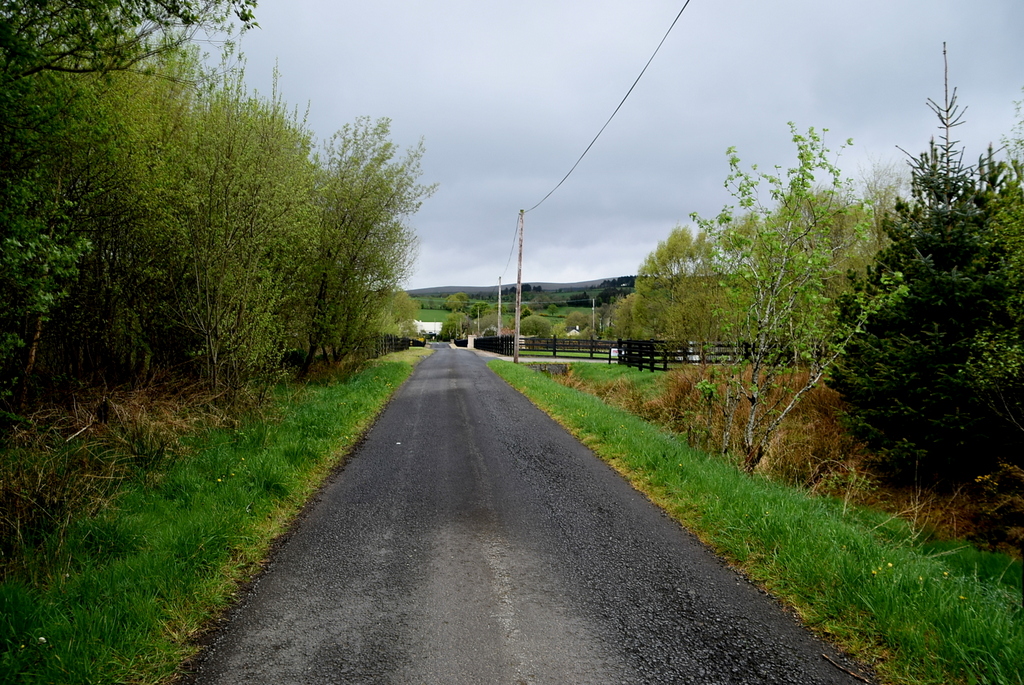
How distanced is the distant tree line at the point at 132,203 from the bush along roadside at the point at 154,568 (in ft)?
7.05

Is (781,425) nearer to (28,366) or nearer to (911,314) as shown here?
(911,314)

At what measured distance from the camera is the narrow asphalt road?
2.96 metres

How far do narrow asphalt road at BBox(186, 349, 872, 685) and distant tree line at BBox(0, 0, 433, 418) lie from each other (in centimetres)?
362

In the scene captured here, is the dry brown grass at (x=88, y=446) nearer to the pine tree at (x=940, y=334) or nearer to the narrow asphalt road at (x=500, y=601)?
the narrow asphalt road at (x=500, y=601)

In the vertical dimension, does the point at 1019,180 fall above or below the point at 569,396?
above

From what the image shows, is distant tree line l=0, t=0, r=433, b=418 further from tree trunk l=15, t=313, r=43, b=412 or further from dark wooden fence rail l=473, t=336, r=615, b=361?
dark wooden fence rail l=473, t=336, r=615, b=361

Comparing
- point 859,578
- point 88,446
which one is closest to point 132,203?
point 88,446

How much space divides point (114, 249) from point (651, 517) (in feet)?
27.8

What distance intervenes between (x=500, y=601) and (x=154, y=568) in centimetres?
233

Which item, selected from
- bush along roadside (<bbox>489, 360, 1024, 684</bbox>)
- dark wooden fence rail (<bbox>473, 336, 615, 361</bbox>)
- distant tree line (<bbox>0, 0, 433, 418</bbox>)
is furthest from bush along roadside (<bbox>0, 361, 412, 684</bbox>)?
dark wooden fence rail (<bbox>473, 336, 615, 361</bbox>)

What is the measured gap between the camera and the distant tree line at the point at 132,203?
17.2ft

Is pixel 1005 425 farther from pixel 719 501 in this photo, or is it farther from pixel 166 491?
pixel 166 491

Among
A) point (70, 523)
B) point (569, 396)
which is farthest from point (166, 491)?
point (569, 396)

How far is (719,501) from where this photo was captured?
5.57 metres
